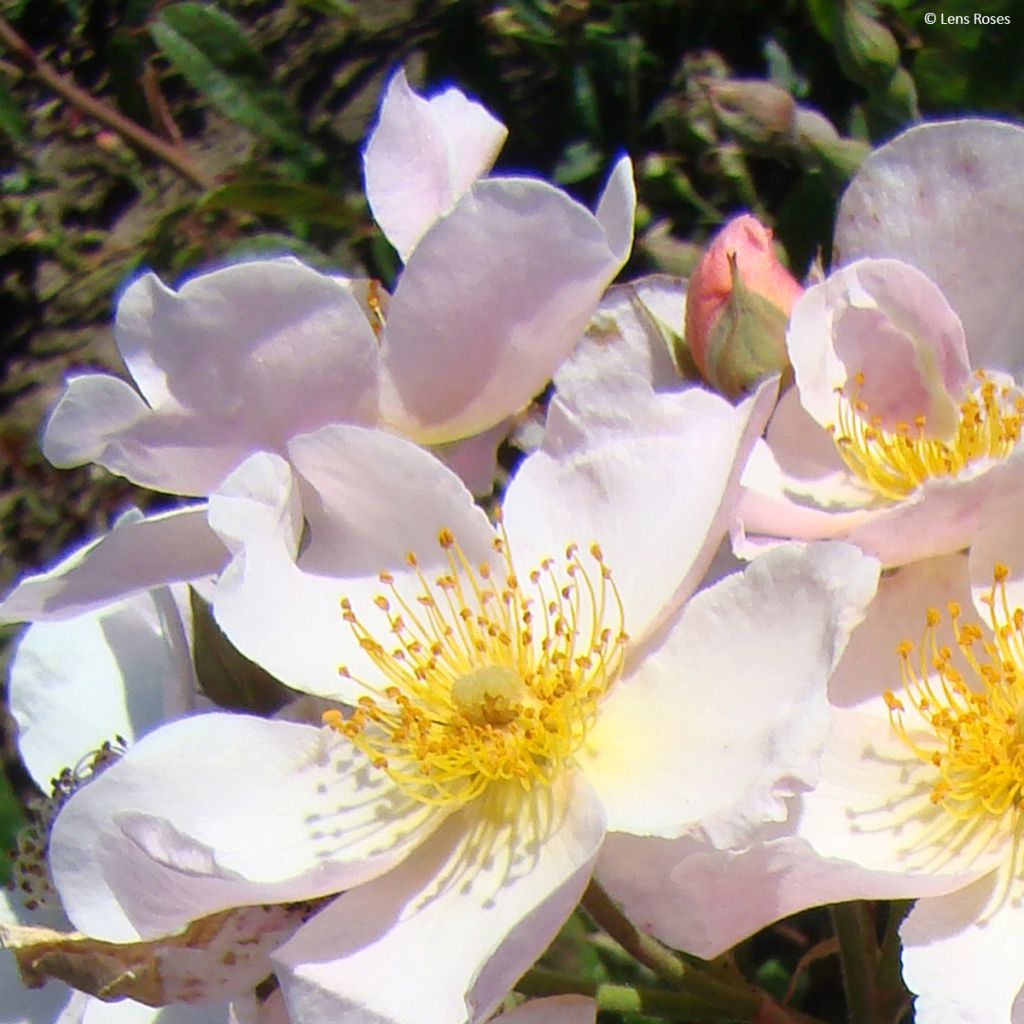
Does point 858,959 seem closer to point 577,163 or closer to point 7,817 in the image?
point 7,817

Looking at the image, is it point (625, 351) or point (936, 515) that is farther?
point (625, 351)

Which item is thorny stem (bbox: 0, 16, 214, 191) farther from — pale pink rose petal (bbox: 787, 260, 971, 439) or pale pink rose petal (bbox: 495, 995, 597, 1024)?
pale pink rose petal (bbox: 495, 995, 597, 1024)

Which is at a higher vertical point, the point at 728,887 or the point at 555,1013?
the point at 728,887

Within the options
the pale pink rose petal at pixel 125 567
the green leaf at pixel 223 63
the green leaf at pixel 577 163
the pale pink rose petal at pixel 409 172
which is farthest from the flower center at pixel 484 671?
the green leaf at pixel 223 63

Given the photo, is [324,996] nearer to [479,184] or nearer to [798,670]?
[798,670]

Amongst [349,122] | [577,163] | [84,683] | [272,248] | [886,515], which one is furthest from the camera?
[349,122]

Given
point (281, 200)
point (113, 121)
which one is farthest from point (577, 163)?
point (113, 121)

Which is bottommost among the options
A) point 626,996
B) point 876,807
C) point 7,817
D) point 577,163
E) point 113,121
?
point 7,817

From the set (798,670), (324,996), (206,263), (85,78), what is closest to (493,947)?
(324,996)
